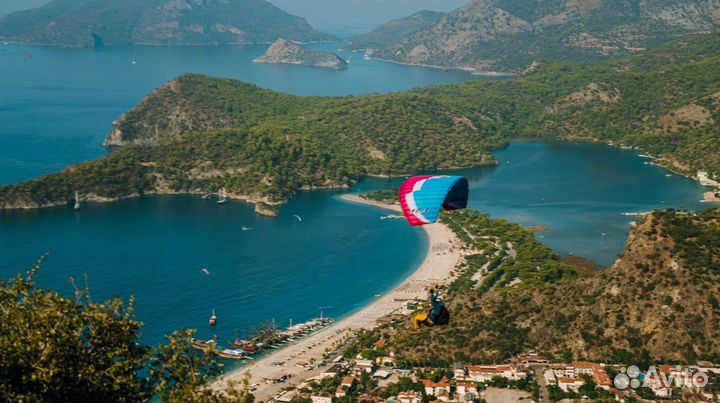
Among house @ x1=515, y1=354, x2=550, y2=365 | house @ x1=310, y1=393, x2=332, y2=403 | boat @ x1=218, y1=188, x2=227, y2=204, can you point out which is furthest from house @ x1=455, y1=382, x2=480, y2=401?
boat @ x1=218, y1=188, x2=227, y2=204

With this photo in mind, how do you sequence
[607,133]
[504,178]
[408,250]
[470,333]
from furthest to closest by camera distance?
[607,133] < [504,178] < [408,250] < [470,333]

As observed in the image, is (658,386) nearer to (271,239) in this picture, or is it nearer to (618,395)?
(618,395)

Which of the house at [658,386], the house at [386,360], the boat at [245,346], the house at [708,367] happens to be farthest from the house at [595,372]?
the boat at [245,346]

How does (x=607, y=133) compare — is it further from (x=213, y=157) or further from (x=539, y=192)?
(x=213, y=157)

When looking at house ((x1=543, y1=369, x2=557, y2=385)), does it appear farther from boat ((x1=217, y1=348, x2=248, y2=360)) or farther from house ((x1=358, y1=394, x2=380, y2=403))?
boat ((x1=217, y1=348, x2=248, y2=360))

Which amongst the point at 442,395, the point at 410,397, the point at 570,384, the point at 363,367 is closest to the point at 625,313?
the point at 570,384

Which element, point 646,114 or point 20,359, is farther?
point 646,114

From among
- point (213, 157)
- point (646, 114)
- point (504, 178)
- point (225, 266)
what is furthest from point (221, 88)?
point (225, 266)
